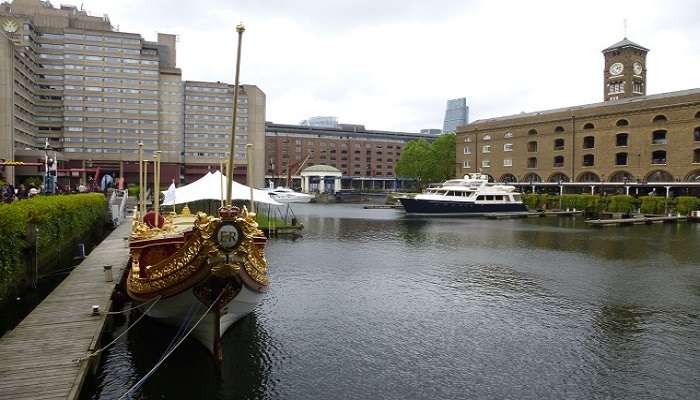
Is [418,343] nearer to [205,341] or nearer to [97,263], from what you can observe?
[205,341]

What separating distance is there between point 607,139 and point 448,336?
255 ft

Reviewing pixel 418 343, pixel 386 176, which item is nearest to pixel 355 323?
pixel 418 343

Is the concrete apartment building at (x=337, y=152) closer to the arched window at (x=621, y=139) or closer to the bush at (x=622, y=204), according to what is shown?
the arched window at (x=621, y=139)

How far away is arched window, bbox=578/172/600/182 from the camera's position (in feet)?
277

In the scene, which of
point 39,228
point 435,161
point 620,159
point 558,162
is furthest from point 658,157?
point 39,228

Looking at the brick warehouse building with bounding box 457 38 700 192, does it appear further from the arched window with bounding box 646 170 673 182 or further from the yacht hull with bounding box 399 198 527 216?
the yacht hull with bounding box 399 198 527 216

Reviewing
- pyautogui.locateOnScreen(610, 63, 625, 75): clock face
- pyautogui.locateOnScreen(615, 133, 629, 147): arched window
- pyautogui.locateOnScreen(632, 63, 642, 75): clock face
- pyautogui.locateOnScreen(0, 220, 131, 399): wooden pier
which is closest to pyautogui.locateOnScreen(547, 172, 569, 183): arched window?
pyautogui.locateOnScreen(615, 133, 629, 147): arched window

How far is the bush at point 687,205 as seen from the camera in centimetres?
6596

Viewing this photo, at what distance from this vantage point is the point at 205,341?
14789 millimetres

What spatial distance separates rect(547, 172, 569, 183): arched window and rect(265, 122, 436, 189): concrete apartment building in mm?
96491

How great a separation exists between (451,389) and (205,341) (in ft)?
24.4

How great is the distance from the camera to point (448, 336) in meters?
17.3

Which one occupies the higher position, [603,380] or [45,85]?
[45,85]

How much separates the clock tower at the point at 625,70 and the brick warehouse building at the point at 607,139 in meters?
0.19
